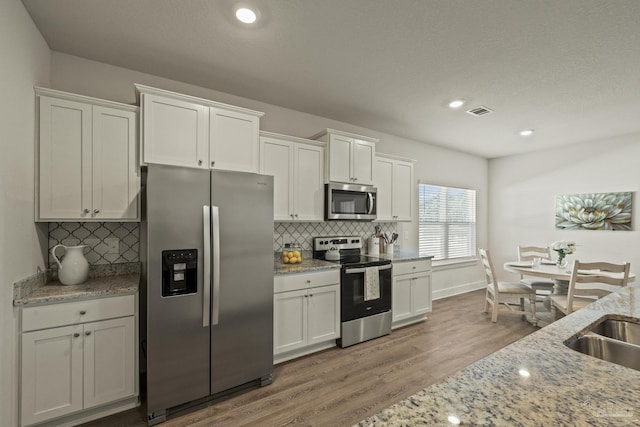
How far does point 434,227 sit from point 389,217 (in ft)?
Result: 4.98

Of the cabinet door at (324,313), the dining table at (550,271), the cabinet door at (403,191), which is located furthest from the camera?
the cabinet door at (403,191)

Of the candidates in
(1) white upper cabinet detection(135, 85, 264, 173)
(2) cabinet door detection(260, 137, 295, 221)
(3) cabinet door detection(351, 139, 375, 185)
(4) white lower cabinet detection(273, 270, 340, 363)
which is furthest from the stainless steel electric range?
(1) white upper cabinet detection(135, 85, 264, 173)

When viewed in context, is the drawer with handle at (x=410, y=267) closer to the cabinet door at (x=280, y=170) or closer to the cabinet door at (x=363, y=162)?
the cabinet door at (x=363, y=162)

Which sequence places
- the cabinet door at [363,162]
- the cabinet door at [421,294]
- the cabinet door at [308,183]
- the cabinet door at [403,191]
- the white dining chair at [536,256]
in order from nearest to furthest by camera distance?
the cabinet door at [308,183] → the cabinet door at [363,162] → the cabinet door at [421,294] → the cabinet door at [403,191] → the white dining chair at [536,256]

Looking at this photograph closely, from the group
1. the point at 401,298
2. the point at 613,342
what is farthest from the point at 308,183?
the point at 613,342

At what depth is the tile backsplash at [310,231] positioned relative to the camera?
3436 mm

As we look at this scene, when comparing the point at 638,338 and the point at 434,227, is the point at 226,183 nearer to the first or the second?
the point at 638,338

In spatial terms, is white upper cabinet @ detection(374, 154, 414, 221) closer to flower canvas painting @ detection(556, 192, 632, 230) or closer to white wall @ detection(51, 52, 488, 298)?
white wall @ detection(51, 52, 488, 298)

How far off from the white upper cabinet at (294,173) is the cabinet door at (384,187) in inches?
38.2

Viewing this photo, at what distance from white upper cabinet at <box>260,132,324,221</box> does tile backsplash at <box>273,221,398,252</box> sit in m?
0.28

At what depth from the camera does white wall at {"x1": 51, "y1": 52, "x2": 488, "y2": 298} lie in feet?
8.14

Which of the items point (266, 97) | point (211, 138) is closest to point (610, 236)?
point (266, 97)

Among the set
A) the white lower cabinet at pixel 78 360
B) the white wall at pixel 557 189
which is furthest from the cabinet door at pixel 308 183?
the white wall at pixel 557 189

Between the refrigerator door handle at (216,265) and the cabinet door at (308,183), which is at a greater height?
the cabinet door at (308,183)
